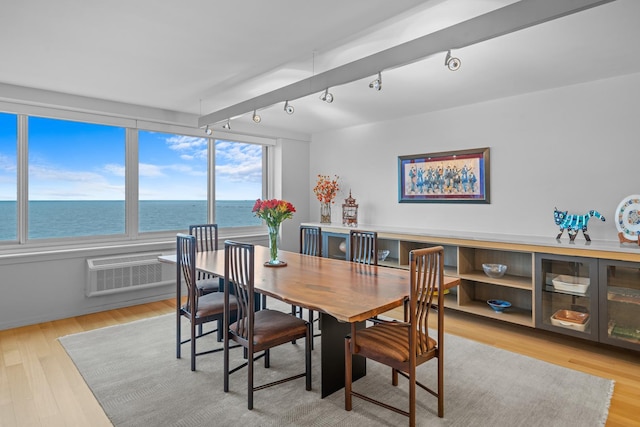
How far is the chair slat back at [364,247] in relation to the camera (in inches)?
128

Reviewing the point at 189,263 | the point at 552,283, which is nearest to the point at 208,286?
the point at 189,263

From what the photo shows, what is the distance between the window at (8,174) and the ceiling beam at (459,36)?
3198 millimetres

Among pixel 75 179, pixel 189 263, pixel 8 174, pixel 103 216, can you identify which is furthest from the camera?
pixel 103 216

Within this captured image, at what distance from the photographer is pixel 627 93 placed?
3.21m

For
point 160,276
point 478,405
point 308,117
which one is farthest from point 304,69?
point 160,276

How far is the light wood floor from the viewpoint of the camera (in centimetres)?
223

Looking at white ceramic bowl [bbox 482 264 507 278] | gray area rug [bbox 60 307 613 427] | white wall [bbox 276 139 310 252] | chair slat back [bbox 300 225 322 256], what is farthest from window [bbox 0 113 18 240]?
white ceramic bowl [bbox 482 264 507 278]

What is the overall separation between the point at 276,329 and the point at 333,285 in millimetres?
469

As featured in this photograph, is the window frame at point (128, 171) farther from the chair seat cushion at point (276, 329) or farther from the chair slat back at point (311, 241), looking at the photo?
the chair seat cushion at point (276, 329)

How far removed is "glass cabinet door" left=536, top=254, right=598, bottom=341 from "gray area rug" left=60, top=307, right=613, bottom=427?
0.56 meters

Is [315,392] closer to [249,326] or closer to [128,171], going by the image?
[249,326]

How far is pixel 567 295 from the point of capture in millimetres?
3271

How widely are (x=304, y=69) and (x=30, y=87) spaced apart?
284 cm

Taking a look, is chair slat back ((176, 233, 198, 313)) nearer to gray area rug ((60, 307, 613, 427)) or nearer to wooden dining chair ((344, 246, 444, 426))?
gray area rug ((60, 307, 613, 427))
